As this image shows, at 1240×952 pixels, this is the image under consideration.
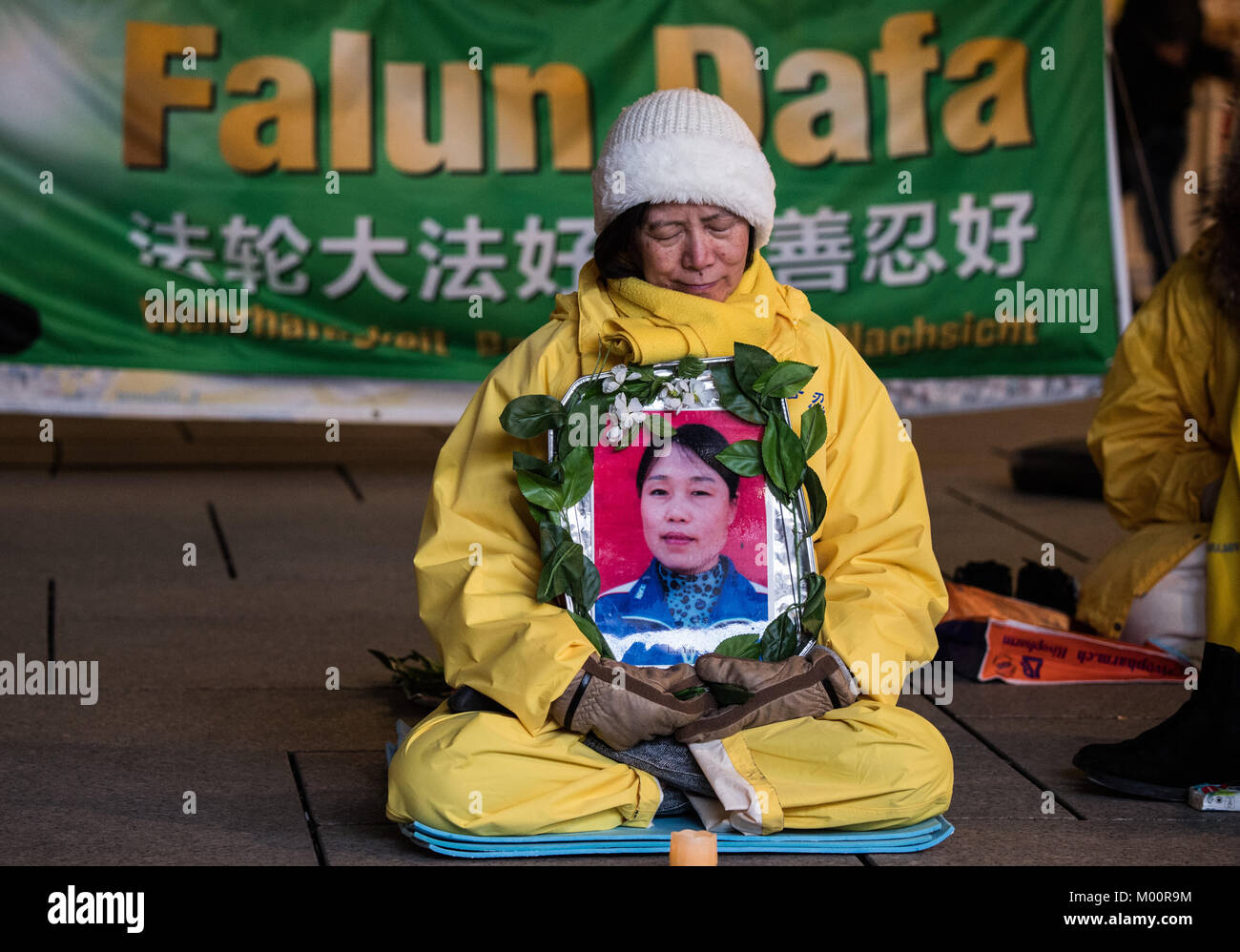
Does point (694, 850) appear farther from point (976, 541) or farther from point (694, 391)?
point (976, 541)

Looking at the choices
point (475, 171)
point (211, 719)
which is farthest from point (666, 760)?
point (475, 171)

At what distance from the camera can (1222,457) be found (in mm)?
4277

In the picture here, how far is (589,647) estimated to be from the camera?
2.94 m

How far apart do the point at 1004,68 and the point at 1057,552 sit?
94.6 inches

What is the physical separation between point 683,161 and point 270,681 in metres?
1.85

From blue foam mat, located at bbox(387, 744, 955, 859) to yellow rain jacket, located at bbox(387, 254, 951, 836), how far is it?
0.9 inches

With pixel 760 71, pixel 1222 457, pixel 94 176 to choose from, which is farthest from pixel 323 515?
pixel 1222 457

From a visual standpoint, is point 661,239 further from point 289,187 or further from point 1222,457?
point 289,187

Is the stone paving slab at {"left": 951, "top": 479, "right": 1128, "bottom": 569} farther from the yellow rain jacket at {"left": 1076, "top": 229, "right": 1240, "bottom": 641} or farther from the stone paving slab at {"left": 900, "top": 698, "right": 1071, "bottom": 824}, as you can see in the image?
the stone paving slab at {"left": 900, "top": 698, "right": 1071, "bottom": 824}

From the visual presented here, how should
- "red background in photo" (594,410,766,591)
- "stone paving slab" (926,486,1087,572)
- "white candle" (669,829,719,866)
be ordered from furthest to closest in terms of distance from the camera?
"stone paving slab" (926,486,1087,572) < "red background in photo" (594,410,766,591) < "white candle" (669,829,719,866)

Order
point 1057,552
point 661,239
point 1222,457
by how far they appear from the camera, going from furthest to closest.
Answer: point 1057,552
point 1222,457
point 661,239

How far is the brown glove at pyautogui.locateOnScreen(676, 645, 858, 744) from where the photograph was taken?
2.97 metres

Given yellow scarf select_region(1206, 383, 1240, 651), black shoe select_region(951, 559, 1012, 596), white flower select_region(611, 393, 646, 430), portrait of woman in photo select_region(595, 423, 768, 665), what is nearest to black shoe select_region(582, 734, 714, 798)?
portrait of woman in photo select_region(595, 423, 768, 665)

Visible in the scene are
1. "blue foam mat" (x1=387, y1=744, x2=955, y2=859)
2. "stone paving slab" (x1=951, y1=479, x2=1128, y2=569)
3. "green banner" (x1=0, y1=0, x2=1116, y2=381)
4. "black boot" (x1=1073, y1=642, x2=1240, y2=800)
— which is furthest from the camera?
"green banner" (x1=0, y1=0, x2=1116, y2=381)
